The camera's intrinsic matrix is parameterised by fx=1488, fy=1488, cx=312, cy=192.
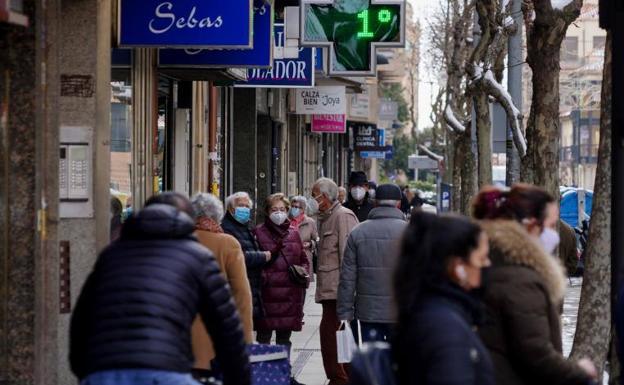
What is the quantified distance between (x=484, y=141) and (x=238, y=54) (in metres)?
13.4

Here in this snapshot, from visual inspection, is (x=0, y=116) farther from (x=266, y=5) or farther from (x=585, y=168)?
(x=585, y=168)

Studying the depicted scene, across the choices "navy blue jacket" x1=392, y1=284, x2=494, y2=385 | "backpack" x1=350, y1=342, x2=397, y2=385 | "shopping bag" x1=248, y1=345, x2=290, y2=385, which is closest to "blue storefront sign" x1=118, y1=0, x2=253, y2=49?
"shopping bag" x1=248, y1=345, x2=290, y2=385

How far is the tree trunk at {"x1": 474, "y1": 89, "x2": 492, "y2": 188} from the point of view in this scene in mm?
26922

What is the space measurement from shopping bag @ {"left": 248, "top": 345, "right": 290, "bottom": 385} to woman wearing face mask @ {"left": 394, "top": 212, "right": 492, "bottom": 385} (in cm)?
333

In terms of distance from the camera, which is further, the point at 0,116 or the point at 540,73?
the point at 540,73

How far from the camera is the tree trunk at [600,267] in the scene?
37.0 ft

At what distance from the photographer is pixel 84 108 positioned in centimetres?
1075

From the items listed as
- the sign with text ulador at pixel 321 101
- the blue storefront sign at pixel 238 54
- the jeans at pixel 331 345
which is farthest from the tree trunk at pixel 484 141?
the jeans at pixel 331 345

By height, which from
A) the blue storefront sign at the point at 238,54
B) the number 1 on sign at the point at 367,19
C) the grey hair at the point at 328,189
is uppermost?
the number 1 on sign at the point at 367,19

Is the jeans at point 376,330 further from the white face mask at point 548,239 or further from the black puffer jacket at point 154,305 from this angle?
the black puffer jacket at point 154,305

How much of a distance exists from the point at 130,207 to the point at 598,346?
446 centimetres

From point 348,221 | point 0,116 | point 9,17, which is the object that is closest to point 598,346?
point 348,221

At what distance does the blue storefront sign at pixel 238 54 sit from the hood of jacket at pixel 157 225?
320 inches

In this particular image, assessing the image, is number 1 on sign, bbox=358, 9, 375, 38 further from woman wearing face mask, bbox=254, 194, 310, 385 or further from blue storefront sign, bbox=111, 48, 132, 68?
woman wearing face mask, bbox=254, 194, 310, 385
